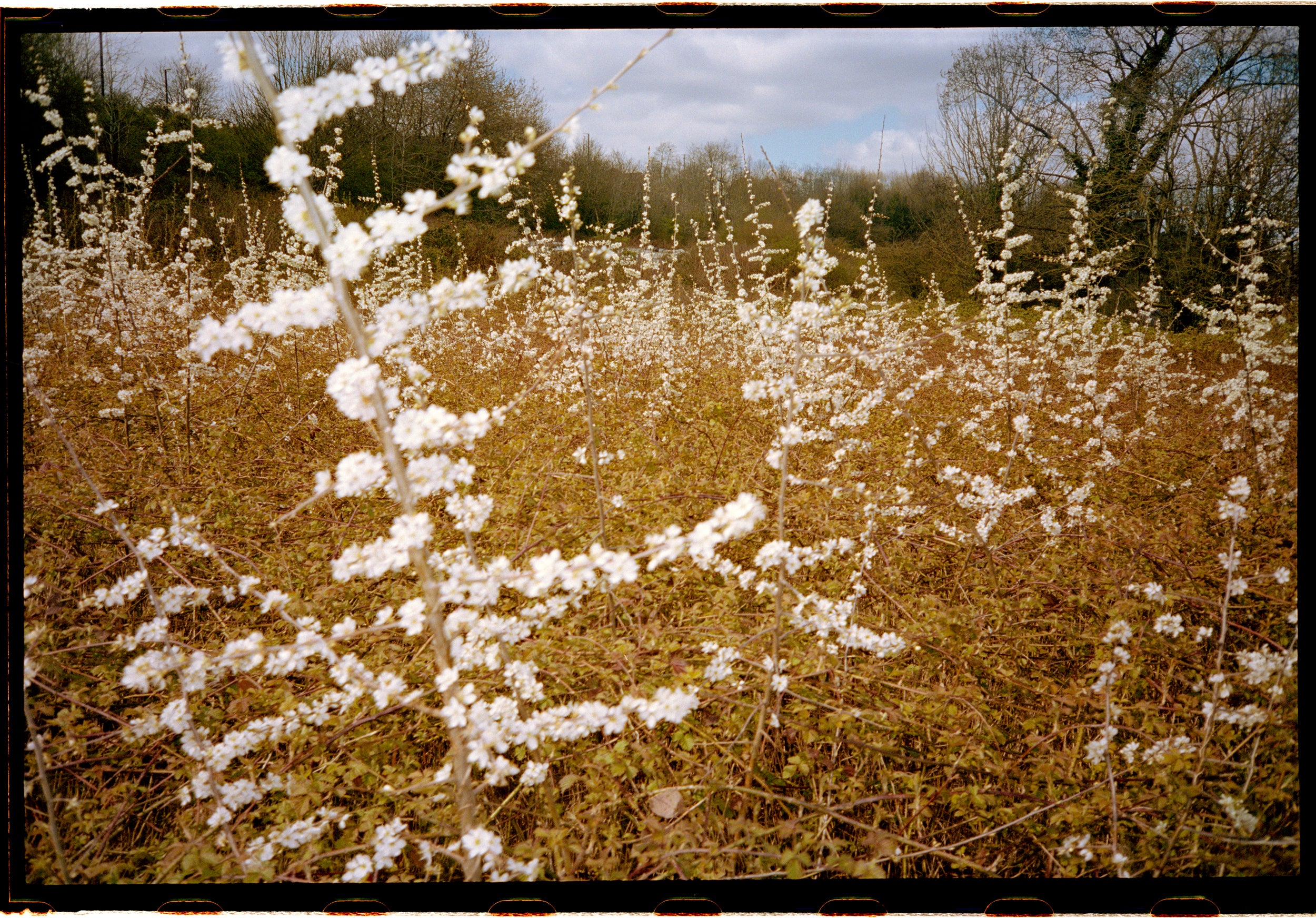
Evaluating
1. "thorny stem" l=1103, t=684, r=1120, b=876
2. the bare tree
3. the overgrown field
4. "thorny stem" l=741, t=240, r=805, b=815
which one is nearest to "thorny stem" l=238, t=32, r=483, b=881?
the overgrown field

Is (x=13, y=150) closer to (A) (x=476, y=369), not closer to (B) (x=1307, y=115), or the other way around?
(B) (x=1307, y=115)

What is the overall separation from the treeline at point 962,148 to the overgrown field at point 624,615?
7.7 inches

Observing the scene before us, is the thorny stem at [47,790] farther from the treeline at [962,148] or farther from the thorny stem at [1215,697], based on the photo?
the thorny stem at [1215,697]

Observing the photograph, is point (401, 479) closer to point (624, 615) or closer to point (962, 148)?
point (624, 615)

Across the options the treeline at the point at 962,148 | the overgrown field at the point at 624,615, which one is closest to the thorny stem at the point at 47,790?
the overgrown field at the point at 624,615

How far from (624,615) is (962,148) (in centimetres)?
231

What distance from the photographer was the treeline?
Answer: 4.94 feet

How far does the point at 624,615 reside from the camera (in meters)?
2.14

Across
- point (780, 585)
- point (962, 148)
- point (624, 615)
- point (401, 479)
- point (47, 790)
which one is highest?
point (962, 148)

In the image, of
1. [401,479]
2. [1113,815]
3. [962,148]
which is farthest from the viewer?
[962,148]

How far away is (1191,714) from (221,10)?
3.14 meters

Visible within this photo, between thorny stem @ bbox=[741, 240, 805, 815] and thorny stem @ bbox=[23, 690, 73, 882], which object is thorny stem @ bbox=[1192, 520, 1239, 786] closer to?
thorny stem @ bbox=[741, 240, 805, 815]

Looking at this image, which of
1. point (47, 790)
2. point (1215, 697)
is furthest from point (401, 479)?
point (1215, 697)

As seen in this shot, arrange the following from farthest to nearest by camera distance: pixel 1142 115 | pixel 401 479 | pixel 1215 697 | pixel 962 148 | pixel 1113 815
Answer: pixel 962 148, pixel 1142 115, pixel 1215 697, pixel 1113 815, pixel 401 479
